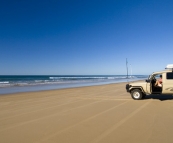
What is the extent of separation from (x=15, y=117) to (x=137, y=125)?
474 centimetres

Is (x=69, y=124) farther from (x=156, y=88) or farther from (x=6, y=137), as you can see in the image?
(x=156, y=88)

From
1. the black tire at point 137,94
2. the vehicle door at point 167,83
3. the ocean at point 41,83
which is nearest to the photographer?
the vehicle door at point 167,83

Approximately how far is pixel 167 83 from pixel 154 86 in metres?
0.99

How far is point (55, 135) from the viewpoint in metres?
4.99

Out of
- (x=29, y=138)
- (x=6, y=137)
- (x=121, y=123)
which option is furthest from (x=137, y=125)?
(x=6, y=137)

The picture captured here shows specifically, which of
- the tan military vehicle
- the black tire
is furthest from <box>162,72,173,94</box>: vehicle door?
the black tire

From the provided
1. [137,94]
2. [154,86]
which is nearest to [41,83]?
[137,94]

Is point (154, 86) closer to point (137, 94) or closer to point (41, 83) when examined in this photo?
point (137, 94)

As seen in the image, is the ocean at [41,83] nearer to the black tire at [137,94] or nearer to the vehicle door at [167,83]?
the black tire at [137,94]

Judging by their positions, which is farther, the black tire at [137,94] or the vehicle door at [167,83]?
the black tire at [137,94]

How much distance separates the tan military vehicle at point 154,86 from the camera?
35.4 feet

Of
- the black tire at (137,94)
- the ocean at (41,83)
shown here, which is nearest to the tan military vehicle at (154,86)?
the black tire at (137,94)

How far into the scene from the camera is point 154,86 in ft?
38.2

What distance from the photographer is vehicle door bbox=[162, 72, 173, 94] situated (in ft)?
35.2
